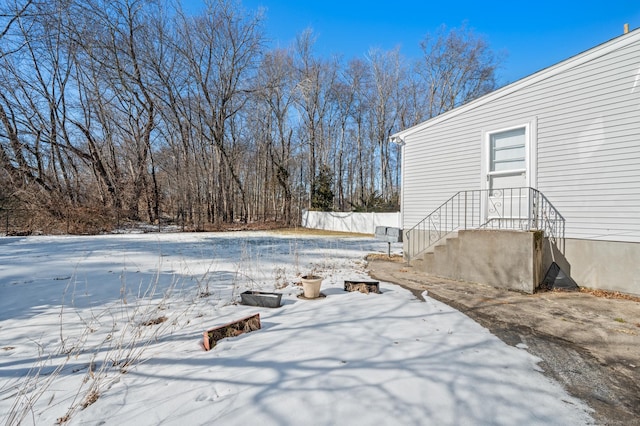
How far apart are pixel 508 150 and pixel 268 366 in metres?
6.22

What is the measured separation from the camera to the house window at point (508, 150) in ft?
18.7

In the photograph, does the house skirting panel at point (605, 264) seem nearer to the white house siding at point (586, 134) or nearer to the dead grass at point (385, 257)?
the white house siding at point (586, 134)

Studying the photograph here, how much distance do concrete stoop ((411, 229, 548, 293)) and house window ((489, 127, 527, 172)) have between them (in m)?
1.63

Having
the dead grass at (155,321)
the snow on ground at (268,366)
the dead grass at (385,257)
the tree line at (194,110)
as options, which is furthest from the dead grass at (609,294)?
the tree line at (194,110)

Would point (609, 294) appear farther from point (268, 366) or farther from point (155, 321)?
point (155, 321)

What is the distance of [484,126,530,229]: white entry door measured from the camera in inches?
221

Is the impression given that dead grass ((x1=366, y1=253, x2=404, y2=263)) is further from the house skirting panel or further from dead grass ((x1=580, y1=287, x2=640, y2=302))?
dead grass ((x1=580, y1=287, x2=640, y2=302))

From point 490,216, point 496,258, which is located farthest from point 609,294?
point 490,216

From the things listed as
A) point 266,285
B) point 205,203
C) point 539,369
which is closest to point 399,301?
point 539,369

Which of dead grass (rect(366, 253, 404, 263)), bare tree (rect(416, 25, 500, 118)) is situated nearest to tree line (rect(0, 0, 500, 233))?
bare tree (rect(416, 25, 500, 118))

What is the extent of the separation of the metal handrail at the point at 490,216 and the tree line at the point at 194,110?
1116 cm

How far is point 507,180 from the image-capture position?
5.86m

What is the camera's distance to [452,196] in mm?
6578

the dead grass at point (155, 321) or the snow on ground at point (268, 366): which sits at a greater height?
the snow on ground at point (268, 366)
